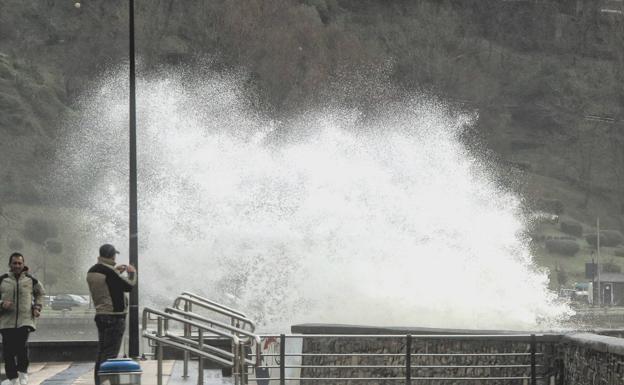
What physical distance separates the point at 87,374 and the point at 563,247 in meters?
86.2

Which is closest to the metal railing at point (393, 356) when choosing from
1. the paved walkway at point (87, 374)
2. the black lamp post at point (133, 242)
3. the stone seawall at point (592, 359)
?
the paved walkway at point (87, 374)

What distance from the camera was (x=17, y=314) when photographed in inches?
630

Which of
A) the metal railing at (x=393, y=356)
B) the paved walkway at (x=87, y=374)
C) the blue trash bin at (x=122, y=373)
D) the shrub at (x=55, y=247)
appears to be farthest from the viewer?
the shrub at (x=55, y=247)

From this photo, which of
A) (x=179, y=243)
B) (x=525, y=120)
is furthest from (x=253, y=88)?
(x=179, y=243)

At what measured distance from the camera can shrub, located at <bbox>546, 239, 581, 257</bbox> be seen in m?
101

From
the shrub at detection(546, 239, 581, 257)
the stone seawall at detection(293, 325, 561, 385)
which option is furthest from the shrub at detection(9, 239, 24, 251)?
the stone seawall at detection(293, 325, 561, 385)

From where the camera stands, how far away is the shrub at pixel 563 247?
332 feet

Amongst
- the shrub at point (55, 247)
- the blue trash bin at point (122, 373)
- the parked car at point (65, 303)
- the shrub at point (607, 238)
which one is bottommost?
the parked car at point (65, 303)

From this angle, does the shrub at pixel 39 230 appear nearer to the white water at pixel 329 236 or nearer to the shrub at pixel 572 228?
the white water at pixel 329 236

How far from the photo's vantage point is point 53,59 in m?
108

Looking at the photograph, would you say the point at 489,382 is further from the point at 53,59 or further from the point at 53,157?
the point at 53,59

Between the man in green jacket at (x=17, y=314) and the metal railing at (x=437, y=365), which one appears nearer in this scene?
the metal railing at (x=437, y=365)

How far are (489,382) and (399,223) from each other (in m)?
27.0

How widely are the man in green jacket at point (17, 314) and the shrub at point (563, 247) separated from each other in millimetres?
87772
